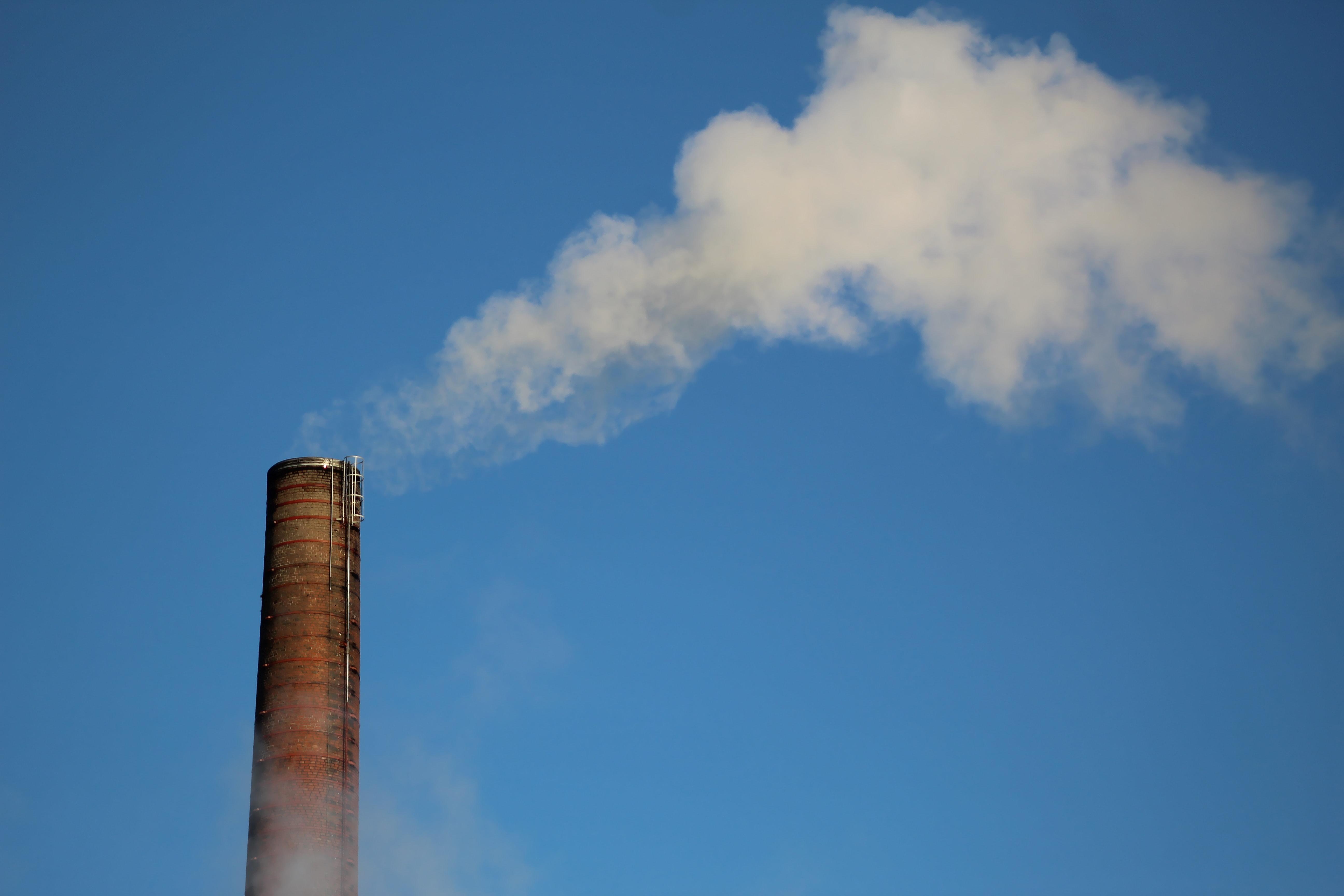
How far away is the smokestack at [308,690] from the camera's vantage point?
4312cm

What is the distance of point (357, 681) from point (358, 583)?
277 cm

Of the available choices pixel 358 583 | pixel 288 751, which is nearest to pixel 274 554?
pixel 358 583

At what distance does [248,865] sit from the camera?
43438mm

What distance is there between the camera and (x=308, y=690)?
44.4 metres

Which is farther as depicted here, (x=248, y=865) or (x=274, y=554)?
(x=274, y=554)

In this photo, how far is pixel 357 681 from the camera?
151 ft

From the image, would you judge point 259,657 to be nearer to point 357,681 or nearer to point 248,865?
point 357,681

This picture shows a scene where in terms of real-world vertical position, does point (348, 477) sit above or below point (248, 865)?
above

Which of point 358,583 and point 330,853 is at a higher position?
point 358,583

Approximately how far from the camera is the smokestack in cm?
4312

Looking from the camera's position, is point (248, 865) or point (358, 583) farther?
point (358, 583)

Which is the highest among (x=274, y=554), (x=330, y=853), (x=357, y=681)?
(x=274, y=554)

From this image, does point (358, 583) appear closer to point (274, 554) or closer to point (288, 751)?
point (274, 554)

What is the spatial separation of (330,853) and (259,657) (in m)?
5.78
